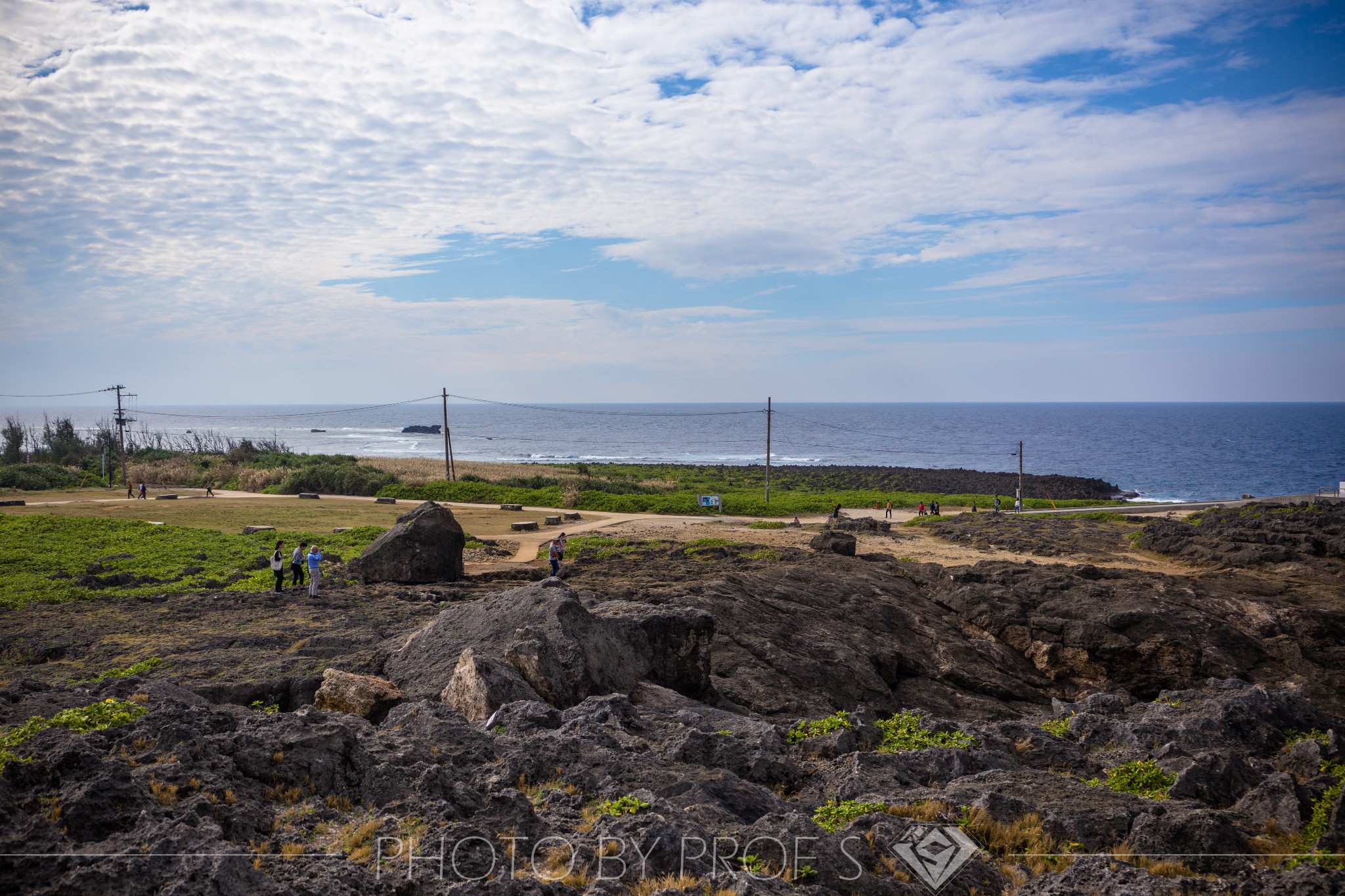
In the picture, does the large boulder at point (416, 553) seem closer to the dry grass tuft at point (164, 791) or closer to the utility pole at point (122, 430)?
the dry grass tuft at point (164, 791)

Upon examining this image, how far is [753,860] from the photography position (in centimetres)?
667

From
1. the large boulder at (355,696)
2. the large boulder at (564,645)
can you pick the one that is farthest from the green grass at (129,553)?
the large boulder at (355,696)

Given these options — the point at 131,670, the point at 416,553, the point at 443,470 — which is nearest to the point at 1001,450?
the point at 443,470

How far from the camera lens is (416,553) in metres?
23.0

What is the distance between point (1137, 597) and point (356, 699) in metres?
19.0

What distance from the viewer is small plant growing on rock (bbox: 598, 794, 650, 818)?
747 cm

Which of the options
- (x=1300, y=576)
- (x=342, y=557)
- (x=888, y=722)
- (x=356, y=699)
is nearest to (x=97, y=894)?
(x=356, y=699)

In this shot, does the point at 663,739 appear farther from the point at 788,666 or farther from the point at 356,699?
the point at 788,666

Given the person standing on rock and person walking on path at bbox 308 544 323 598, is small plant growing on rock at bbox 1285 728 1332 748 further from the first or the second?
person walking on path at bbox 308 544 323 598

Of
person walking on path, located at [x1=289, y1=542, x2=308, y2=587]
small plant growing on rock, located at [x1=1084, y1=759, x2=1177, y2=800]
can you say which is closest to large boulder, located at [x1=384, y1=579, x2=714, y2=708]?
small plant growing on rock, located at [x1=1084, y1=759, x2=1177, y2=800]

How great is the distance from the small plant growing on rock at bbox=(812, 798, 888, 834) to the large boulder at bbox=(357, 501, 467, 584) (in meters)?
17.5

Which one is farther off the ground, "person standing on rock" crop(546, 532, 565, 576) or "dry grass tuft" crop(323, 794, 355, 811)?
"dry grass tuft" crop(323, 794, 355, 811)

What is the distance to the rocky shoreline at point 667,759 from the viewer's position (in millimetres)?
6328

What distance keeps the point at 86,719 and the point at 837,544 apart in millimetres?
25623
